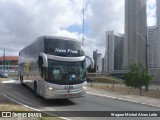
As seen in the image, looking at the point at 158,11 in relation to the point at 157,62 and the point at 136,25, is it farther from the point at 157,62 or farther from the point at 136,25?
the point at 157,62

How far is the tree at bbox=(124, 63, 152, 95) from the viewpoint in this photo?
115ft

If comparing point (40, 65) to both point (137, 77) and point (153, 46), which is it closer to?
point (137, 77)

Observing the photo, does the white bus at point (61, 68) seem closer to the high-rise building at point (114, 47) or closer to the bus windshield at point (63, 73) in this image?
the bus windshield at point (63, 73)

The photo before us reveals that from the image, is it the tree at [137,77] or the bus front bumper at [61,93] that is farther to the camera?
the tree at [137,77]

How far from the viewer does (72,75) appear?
1859 centimetres

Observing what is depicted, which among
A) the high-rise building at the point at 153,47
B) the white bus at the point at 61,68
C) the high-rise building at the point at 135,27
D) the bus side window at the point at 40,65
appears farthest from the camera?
the high-rise building at the point at 135,27

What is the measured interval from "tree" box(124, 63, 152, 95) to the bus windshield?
17170mm

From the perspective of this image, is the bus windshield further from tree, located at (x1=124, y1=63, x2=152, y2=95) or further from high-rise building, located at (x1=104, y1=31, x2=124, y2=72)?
high-rise building, located at (x1=104, y1=31, x2=124, y2=72)

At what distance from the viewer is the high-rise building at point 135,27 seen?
55.0 metres

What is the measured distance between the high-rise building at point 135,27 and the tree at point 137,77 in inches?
410

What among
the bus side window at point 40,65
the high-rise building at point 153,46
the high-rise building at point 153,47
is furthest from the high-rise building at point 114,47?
the bus side window at point 40,65

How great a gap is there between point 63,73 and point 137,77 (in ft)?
59.3

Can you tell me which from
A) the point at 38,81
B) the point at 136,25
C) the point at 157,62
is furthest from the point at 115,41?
the point at 38,81

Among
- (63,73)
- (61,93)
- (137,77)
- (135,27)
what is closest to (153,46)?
(135,27)
